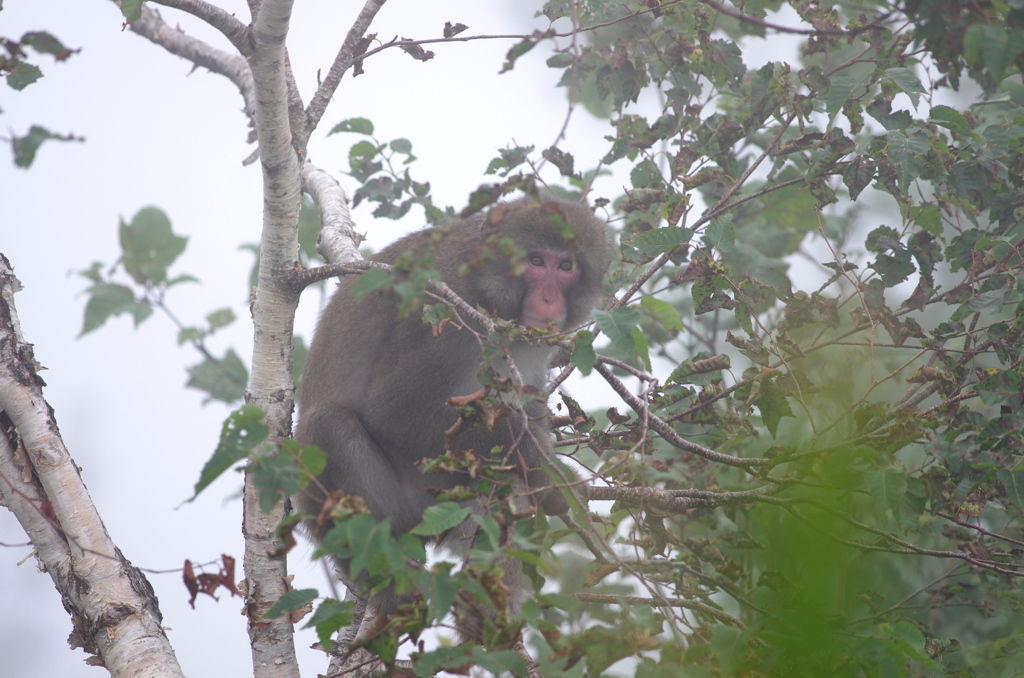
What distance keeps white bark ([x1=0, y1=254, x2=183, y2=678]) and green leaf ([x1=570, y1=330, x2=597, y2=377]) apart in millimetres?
1942

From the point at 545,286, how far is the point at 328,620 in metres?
2.35

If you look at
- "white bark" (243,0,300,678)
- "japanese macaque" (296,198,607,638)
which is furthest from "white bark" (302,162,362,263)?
"white bark" (243,0,300,678)

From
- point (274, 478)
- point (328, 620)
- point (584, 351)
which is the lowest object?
point (328, 620)

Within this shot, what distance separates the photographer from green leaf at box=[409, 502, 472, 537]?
1874mm

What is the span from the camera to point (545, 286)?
4016 mm

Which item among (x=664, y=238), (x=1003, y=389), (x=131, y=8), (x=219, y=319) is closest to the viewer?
(x=131, y=8)

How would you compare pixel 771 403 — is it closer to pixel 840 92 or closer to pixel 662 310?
pixel 662 310

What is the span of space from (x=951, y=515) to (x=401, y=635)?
91.0 inches

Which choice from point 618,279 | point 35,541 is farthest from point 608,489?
point 35,541

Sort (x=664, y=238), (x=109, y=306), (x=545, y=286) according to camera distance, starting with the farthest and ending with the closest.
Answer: (x=109, y=306) < (x=545, y=286) < (x=664, y=238)

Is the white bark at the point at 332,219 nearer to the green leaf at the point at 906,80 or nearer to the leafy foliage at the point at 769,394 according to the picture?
the leafy foliage at the point at 769,394

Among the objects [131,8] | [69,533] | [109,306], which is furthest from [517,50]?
[109,306]

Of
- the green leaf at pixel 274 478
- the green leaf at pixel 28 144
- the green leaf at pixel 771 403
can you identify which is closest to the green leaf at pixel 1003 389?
the green leaf at pixel 771 403

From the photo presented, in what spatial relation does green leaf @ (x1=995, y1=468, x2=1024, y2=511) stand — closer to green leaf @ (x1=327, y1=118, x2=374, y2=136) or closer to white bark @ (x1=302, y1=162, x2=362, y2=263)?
white bark @ (x1=302, y1=162, x2=362, y2=263)
